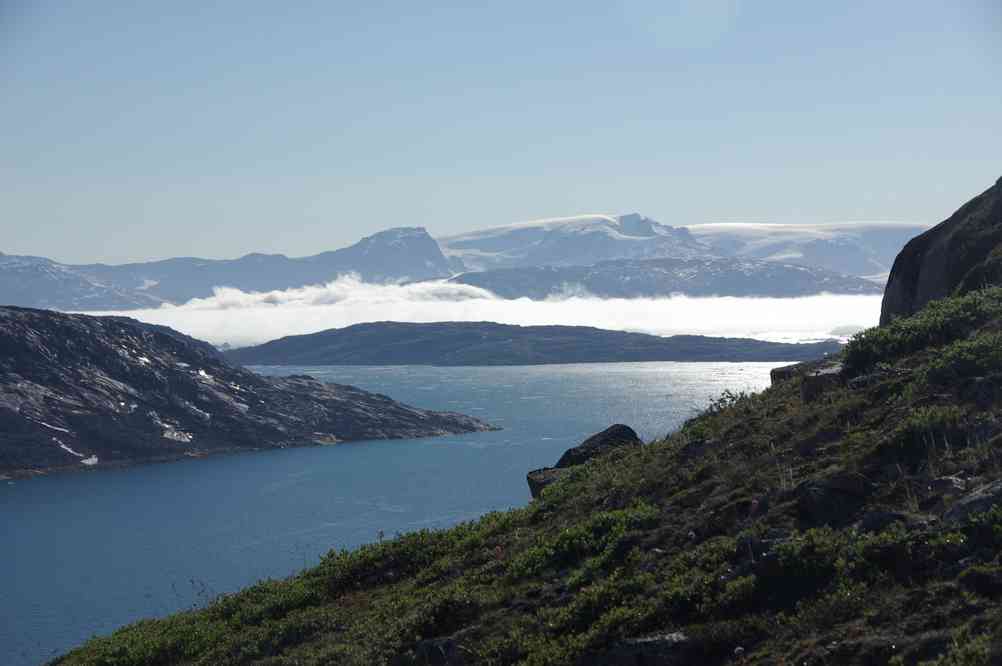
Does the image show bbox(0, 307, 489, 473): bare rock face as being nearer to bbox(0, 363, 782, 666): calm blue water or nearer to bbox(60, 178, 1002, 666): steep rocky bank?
bbox(0, 363, 782, 666): calm blue water

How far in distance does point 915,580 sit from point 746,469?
4.74 meters

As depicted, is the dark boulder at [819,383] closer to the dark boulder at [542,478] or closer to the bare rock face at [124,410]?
the dark boulder at [542,478]

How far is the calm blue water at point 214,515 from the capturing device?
76000 millimetres

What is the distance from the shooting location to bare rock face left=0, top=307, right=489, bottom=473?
16050cm

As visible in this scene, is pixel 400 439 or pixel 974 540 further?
pixel 400 439

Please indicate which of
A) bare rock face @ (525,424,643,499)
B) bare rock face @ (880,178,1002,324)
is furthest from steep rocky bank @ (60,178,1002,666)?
A: bare rock face @ (525,424,643,499)

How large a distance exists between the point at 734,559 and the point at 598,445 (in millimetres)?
14356

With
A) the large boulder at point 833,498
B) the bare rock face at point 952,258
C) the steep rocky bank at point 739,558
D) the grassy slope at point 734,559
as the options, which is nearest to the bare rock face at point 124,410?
the steep rocky bank at point 739,558

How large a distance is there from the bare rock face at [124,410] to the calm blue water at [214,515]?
334 inches

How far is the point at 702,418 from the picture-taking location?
786 inches

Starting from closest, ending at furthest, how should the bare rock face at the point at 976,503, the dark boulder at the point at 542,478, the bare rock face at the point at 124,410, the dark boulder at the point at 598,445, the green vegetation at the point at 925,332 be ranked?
the bare rock face at the point at 976,503
the green vegetation at the point at 925,332
the dark boulder at the point at 542,478
the dark boulder at the point at 598,445
the bare rock face at the point at 124,410

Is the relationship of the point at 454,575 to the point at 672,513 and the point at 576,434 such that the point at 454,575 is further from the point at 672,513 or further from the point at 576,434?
the point at 576,434

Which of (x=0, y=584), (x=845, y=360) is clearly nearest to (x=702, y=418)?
(x=845, y=360)

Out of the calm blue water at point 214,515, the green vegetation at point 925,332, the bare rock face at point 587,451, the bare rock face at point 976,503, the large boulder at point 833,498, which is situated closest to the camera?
the bare rock face at point 976,503
